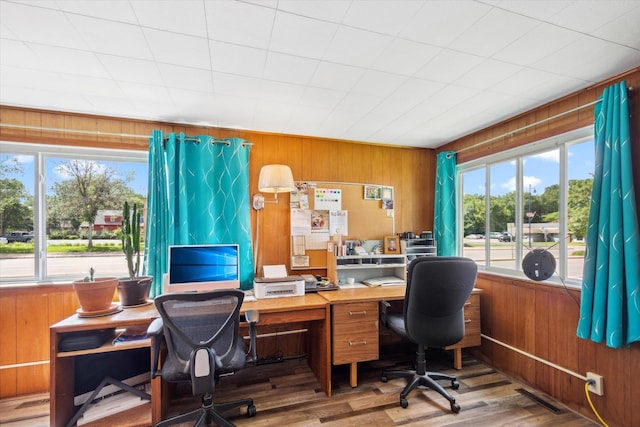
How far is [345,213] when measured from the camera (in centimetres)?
307

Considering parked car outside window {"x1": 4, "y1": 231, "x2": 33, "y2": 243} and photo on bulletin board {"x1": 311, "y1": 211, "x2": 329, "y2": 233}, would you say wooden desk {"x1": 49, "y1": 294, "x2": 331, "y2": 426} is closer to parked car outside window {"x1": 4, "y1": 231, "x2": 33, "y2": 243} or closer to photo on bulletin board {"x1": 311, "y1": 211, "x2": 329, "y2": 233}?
photo on bulletin board {"x1": 311, "y1": 211, "x2": 329, "y2": 233}

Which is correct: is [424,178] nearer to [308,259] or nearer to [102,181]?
[308,259]

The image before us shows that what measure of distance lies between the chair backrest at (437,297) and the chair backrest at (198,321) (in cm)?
120

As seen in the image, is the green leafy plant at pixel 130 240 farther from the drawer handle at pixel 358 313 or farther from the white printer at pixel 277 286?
the drawer handle at pixel 358 313

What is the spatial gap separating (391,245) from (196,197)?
203 cm

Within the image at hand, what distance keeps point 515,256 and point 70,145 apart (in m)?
3.98

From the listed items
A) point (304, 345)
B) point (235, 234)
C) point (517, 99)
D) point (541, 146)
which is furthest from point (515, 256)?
point (235, 234)

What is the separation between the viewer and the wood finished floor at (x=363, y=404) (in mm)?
1935

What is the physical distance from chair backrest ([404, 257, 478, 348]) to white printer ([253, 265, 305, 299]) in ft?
2.95

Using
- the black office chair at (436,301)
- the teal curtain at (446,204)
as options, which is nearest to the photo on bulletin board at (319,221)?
the black office chair at (436,301)

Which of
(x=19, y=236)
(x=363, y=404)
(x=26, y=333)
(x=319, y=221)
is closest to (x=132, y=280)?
(x=26, y=333)

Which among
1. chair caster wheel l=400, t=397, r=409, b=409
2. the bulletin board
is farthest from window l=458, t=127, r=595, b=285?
chair caster wheel l=400, t=397, r=409, b=409

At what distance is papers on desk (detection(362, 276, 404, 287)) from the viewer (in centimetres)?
287

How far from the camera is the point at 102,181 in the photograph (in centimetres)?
257
